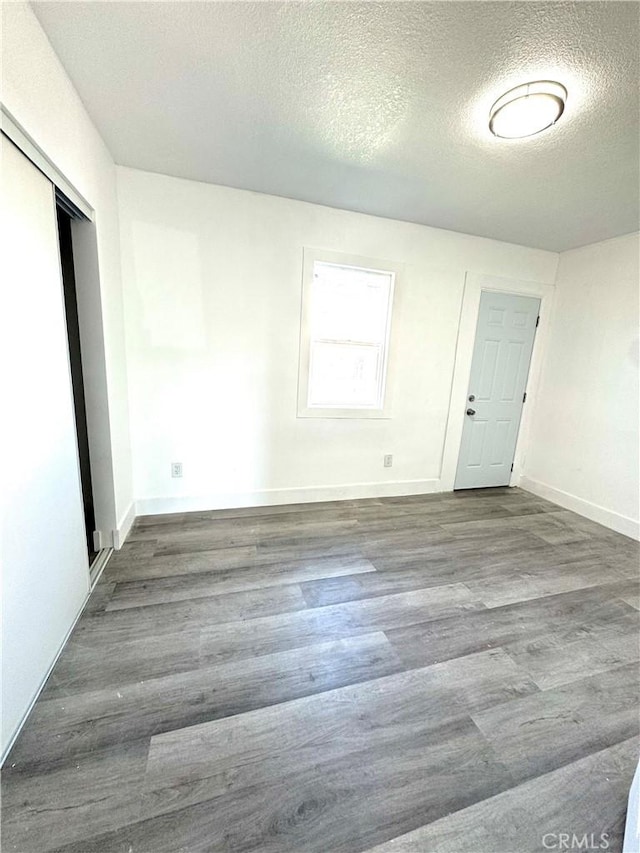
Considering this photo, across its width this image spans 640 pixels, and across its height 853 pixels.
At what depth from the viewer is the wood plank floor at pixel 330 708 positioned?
3.27ft

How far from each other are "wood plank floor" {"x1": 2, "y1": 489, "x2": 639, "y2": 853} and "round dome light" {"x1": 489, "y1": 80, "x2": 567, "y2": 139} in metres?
2.54

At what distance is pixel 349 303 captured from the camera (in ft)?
9.92

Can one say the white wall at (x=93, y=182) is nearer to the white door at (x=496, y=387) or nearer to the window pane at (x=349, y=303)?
the window pane at (x=349, y=303)

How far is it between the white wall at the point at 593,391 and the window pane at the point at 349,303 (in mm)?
1998

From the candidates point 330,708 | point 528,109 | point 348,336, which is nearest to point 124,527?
point 330,708

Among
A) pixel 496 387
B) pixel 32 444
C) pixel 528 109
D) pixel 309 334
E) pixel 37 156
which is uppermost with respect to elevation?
pixel 528 109

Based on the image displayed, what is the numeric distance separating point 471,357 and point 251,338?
2.24 metres

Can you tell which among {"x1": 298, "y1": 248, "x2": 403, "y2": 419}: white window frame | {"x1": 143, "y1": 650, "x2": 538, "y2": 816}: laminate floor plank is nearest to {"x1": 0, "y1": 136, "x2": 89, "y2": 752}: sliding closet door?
{"x1": 143, "y1": 650, "x2": 538, "y2": 816}: laminate floor plank

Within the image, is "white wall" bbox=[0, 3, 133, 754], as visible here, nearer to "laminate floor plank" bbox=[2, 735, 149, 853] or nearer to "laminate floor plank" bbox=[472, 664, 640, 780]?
"laminate floor plank" bbox=[2, 735, 149, 853]

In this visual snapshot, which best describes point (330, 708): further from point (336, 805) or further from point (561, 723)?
point (561, 723)

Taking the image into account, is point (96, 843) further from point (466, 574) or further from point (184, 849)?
point (466, 574)

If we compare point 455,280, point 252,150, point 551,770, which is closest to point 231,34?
point 252,150

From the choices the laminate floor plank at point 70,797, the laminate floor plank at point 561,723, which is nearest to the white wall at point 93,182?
the laminate floor plank at point 70,797

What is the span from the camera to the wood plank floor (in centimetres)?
100
